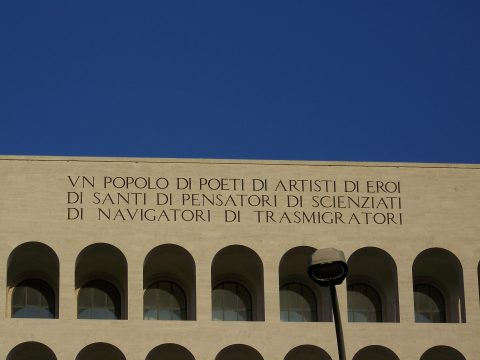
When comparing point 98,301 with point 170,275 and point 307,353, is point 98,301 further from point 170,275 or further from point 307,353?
point 307,353

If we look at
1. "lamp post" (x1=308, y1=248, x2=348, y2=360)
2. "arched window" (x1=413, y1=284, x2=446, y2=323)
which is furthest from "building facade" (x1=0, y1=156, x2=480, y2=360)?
"lamp post" (x1=308, y1=248, x2=348, y2=360)

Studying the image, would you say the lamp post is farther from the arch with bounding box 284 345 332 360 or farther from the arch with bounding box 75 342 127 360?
the arch with bounding box 284 345 332 360

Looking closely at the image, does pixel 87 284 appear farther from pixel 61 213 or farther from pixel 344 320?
pixel 344 320

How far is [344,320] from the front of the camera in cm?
4303

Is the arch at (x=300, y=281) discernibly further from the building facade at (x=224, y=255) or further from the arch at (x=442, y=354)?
the arch at (x=442, y=354)

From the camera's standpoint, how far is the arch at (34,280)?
4350cm

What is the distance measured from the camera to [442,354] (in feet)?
143

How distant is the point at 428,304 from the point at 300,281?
191 inches

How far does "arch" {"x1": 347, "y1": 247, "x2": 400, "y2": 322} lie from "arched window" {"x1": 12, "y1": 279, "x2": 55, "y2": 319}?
1069 cm

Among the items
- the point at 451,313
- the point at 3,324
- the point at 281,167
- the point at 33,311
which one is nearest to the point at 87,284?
the point at 33,311

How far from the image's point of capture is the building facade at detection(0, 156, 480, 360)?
4194cm

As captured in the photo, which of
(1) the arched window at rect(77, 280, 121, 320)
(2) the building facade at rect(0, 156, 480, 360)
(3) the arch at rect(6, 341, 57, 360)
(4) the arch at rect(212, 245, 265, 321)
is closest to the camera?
(3) the arch at rect(6, 341, 57, 360)

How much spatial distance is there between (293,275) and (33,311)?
9389 mm

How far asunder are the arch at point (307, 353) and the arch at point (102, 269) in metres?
5.76
